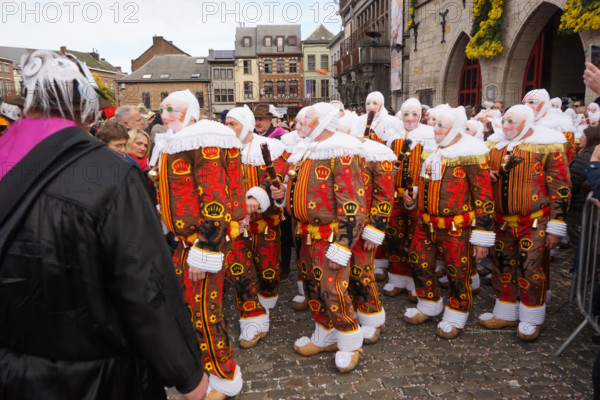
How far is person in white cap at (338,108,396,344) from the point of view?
3.89 m

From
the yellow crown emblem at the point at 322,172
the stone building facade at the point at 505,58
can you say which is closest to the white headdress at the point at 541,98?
the yellow crown emblem at the point at 322,172

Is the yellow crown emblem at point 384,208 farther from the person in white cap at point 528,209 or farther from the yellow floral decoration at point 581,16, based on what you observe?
the yellow floral decoration at point 581,16

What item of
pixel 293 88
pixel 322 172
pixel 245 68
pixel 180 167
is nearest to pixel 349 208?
pixel 322 172

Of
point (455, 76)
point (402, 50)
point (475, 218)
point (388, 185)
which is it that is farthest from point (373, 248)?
point (402, 50)

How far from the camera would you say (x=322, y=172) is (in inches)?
134

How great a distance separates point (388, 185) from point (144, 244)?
9.61 ft

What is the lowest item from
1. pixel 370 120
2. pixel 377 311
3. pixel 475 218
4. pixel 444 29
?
pixel 377 311

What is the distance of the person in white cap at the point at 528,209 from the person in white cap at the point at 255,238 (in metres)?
2.22

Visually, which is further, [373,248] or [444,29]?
[444,29]

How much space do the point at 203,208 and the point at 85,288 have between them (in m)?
1.55

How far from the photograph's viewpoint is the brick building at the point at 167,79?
149 ft

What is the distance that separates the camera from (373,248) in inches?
152

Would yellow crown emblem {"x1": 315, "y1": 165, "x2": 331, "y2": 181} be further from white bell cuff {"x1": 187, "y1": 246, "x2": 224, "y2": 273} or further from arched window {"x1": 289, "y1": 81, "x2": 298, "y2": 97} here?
arched window {"x1": 289, "y1": 81, "x2": 298, "y2": 97}

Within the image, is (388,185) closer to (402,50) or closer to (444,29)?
(444,29)
